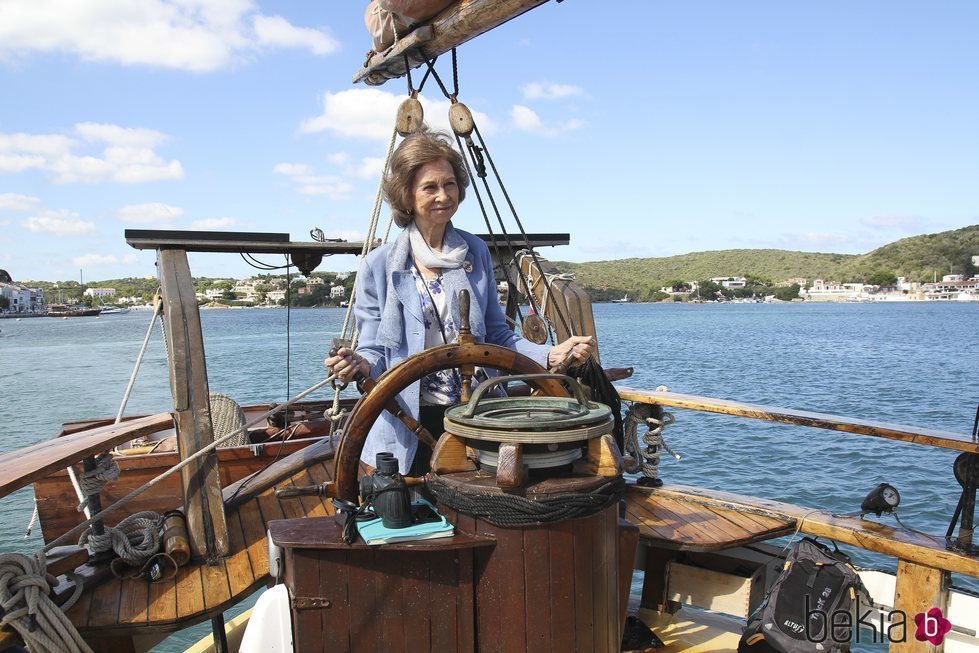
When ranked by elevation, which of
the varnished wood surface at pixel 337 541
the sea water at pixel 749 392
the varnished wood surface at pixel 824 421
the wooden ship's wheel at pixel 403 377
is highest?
the wooden ship's wheel at pixel 403 377

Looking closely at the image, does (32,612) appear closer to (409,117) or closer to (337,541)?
(337,541)

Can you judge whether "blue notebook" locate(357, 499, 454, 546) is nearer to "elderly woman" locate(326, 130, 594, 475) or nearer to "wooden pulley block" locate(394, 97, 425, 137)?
"elderly woman" locate(326, 130, 594, 475)

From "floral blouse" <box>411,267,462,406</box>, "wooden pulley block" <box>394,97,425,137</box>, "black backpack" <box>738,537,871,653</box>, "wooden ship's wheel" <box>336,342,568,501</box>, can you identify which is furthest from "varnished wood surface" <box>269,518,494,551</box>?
"wooden pulley block" <box>394,97,425,137</box>

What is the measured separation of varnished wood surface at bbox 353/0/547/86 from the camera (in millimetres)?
2902

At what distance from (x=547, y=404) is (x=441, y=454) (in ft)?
1.26

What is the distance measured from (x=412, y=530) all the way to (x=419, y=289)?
1.04m

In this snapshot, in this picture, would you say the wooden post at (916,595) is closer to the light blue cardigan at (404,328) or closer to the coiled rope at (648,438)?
the coiled rope at (648,438)

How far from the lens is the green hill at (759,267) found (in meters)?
103

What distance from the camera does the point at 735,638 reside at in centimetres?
339

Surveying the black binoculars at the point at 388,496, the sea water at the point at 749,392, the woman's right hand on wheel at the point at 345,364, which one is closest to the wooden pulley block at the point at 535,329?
the woman's right hand on wheel at the point at 345,364

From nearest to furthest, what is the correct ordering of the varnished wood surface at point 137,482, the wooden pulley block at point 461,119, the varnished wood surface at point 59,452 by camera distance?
the varnished wood surface at point 59,452 < the wooden pulley block at point 461,119 < the varnished wood surface at point 137,482

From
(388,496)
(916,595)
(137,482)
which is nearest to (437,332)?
(388,496)

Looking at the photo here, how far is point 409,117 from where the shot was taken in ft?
12.4

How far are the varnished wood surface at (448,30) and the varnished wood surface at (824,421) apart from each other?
1964 mm
